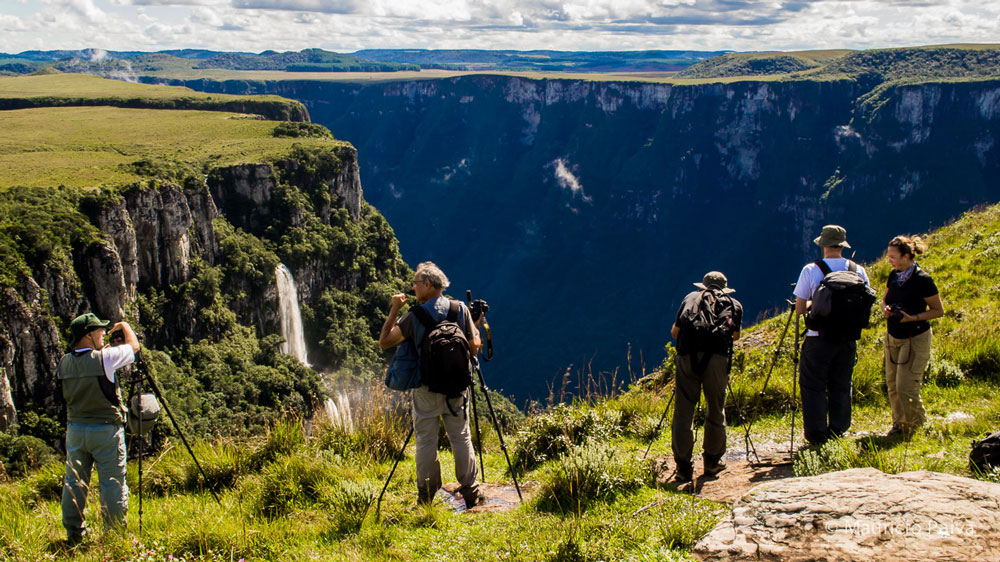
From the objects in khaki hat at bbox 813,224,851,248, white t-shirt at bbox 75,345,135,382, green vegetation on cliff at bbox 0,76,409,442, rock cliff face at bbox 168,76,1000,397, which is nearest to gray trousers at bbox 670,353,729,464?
khaki hat at bbox 813,224,851,248

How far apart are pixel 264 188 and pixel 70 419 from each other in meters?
60.5

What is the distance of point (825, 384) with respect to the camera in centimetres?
648

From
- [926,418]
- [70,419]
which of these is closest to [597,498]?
[926,418]

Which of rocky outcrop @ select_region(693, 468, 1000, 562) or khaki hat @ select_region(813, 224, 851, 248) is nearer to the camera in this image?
rocky outcrop @ select_region(693, 468, 1000, 562)

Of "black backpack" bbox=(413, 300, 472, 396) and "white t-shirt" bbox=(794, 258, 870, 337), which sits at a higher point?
"white t-shirt" bbox=(794, 258, 870, 337)

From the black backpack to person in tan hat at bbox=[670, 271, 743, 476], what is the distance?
6.23ft

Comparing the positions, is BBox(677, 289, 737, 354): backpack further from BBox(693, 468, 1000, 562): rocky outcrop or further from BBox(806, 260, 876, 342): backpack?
BBox(693, 468, 1000, 562): rocky outcrop

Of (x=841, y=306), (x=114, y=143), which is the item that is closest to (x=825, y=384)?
(x=841, y=306)

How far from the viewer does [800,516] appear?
3.95 m

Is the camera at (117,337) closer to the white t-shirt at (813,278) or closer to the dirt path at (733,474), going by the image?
→ the dirt path at (733,474)

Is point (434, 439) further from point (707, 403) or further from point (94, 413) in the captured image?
point (94, 413)

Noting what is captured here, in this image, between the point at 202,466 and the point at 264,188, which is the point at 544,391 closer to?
the point at 264,188

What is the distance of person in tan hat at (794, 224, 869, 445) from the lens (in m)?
6.41

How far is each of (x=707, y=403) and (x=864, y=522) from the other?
2.46 metres
